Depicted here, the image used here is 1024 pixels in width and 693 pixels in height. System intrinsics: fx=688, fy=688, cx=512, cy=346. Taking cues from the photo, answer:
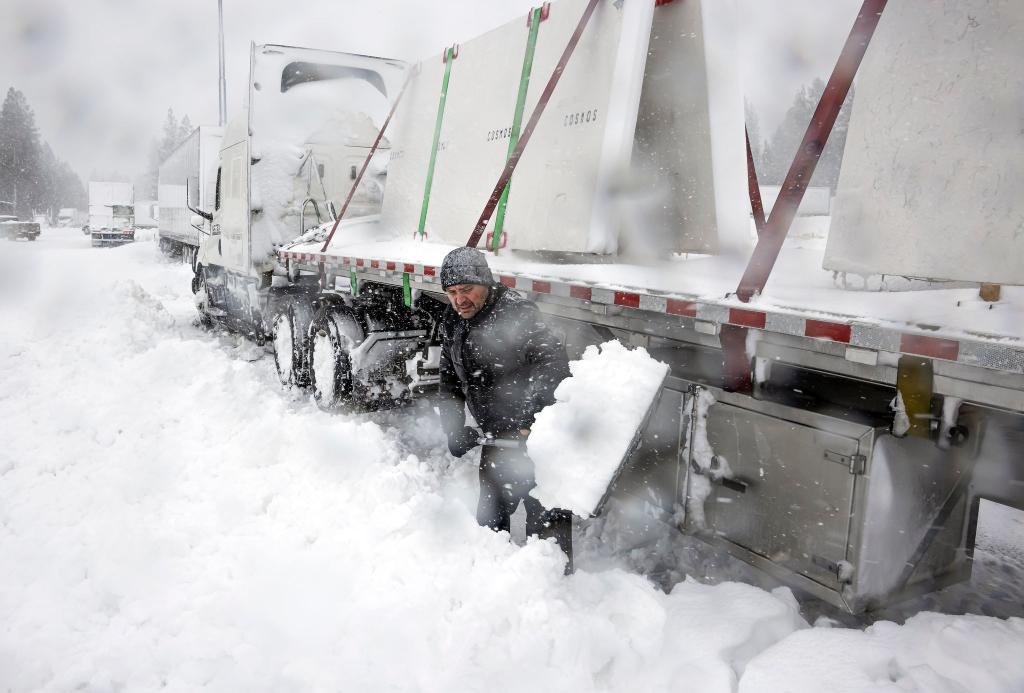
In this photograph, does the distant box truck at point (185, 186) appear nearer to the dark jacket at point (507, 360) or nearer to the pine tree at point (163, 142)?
the dark jacket at point (507, 360)

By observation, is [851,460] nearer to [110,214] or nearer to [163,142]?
[110,214]

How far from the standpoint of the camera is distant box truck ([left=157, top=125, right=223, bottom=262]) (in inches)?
712

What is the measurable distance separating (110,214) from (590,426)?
42.6 m

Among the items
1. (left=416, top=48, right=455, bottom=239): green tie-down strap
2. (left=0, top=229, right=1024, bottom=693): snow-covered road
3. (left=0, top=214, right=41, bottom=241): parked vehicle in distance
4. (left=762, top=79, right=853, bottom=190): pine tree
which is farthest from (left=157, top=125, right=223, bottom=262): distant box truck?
(left=762, top=79, right=853, bottom=190): pine tree

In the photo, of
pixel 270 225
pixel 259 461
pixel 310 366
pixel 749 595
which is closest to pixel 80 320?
pixel 270 225

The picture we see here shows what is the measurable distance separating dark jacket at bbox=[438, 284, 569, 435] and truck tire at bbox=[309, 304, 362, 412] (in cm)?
285

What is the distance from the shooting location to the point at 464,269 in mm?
3252

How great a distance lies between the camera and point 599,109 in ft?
13.5

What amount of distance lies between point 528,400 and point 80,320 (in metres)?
10.8

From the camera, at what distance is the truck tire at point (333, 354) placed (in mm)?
6180

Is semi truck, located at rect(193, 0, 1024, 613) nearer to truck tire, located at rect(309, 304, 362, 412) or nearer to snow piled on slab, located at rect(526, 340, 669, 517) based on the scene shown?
snow piled on slab, located at rect(526, 340, 669, 517)

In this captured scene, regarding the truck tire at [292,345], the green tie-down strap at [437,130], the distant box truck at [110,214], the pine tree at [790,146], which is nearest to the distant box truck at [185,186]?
the truck tire at [292,345]

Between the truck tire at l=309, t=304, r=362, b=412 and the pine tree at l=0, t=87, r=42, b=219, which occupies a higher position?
the pine tree at l=0, t=87, r=42, b=219

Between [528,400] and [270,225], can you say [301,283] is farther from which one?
[528,400]
